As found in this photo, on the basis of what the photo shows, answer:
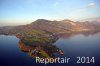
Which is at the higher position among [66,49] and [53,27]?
[53,27]

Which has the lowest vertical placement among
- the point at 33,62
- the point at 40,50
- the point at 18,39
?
the point at 33,62

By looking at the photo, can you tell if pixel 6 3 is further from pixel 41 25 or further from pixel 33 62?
pixel 33 62

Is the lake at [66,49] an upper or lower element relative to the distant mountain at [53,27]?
lower

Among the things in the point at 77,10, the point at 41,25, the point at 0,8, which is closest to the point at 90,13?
the point at 77,10

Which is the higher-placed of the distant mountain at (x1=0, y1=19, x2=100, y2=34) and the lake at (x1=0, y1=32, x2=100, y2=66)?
the distant mountain at (x1=0, y1=19, x2=100, y2=34)
